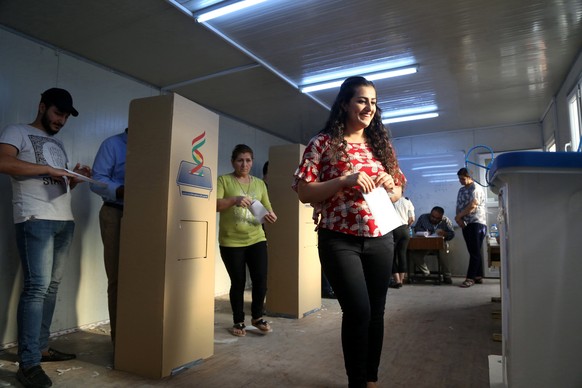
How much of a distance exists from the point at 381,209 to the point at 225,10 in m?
2.03

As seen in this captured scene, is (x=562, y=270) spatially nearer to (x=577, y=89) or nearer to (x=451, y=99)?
(x=577, y=89)

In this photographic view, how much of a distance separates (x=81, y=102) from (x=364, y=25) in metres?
2.46

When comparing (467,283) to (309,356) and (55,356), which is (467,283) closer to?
(309,356)

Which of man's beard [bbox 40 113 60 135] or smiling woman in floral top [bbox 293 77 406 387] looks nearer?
smiling woman in floral top [bbox 293 77 406 387]

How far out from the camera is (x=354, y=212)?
1476 mm

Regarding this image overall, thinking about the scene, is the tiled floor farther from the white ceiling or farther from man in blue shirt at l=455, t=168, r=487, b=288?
the white ceiling

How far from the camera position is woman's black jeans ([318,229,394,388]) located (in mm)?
1438

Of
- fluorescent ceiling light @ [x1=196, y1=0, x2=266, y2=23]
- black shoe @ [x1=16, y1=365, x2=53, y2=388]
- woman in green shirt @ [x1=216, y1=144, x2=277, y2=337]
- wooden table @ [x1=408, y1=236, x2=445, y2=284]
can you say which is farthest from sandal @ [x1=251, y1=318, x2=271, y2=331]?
wooden table @ [x1=408, y1=236, x2=445, y2=284]

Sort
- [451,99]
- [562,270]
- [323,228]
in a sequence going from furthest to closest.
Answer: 1. [451,99]
2. [323,228]
3. [562,270]

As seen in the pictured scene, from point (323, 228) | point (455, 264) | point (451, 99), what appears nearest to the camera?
point (323, 228)

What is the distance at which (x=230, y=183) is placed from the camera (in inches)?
114

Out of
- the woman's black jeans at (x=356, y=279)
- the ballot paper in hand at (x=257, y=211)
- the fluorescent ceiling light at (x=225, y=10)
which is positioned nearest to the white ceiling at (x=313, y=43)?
the fluorescent ceiling light at (x=225, y=10)

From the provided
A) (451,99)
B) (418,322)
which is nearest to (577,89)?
(451,99)

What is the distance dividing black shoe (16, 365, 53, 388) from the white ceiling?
229 cm
